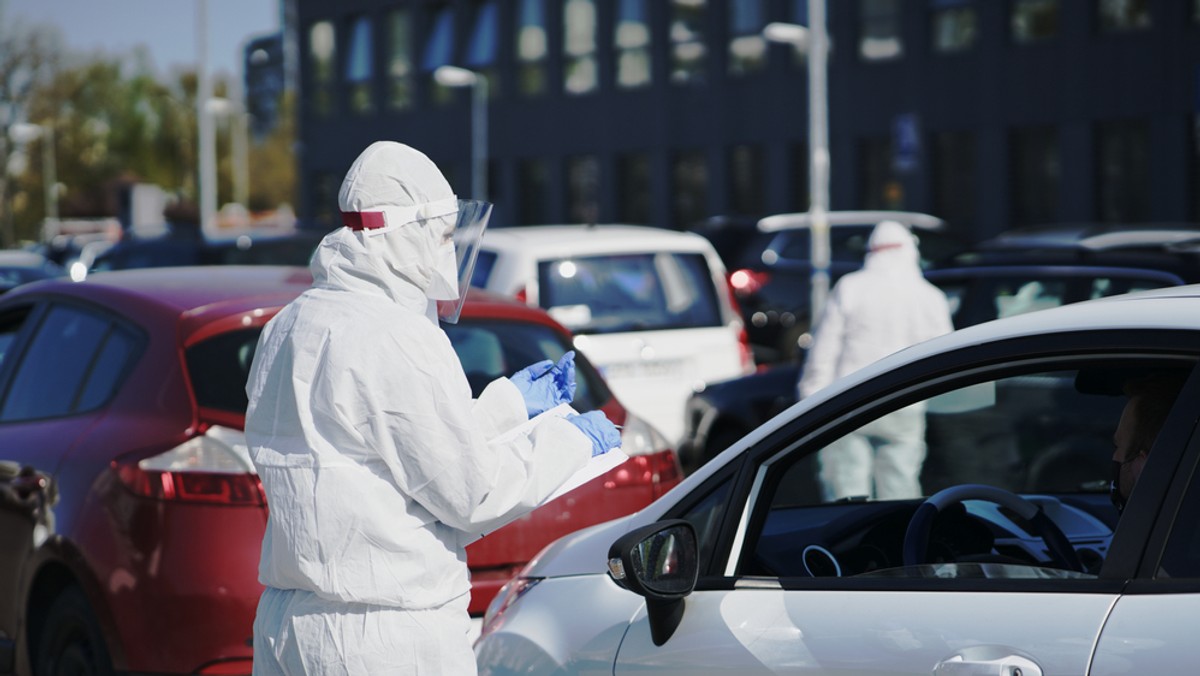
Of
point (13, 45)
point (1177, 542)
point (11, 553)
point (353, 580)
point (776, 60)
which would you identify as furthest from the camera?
point (13, 45)

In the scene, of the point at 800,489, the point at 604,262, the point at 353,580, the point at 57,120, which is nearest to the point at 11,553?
the point at 353,580

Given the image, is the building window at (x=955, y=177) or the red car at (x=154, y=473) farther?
the building window at (x=955, y=177)

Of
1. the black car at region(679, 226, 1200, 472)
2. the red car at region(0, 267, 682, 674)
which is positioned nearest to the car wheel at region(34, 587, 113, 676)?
the red car at region(0, 267, 682, 674)

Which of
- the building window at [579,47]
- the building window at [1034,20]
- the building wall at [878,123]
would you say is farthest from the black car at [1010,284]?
the building window at [579,47]

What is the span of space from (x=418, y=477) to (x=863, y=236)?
17688 millimetres

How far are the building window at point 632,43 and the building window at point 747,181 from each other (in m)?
3.27

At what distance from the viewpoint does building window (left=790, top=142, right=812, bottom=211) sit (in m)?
32.9

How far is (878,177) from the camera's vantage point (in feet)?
104

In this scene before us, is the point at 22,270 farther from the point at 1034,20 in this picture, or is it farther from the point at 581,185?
the point at 581,185

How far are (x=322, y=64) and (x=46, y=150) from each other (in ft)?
73.9

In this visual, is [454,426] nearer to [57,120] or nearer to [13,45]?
[13,45]

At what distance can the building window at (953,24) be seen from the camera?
1164 inches

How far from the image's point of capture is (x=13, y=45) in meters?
54.8

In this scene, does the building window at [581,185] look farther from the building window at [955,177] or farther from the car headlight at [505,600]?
the car headlight at [505,600]
